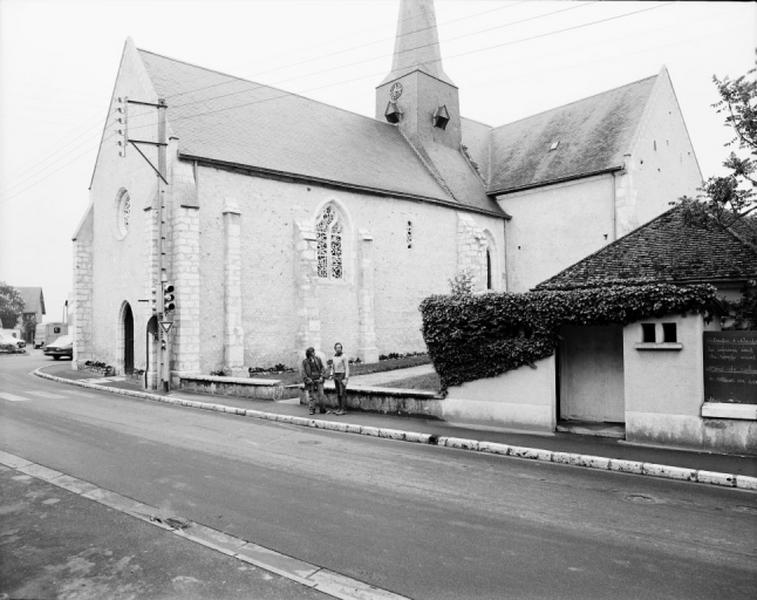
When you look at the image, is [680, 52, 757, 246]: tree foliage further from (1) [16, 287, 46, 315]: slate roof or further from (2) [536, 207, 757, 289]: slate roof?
(1) [16, 287, 46, 315]: slate roof

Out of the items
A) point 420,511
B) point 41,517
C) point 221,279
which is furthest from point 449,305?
point 221,279

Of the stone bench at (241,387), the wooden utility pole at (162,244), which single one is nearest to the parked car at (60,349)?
the wooden utility pole at (162,244)

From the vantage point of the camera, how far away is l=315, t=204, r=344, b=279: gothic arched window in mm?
22156

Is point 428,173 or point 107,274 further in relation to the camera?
point 428,173

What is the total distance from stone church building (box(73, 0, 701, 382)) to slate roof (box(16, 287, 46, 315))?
262 ft

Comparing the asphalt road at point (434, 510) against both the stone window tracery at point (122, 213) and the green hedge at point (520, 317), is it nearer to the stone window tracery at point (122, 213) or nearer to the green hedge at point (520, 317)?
the green hedge at point (520, 317)

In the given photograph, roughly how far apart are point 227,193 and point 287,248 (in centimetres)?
293

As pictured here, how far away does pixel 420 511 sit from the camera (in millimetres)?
5914

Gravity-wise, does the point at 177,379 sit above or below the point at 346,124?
below

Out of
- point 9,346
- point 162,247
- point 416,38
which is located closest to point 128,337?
point 162,247

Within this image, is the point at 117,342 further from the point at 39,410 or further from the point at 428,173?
the point at 428,173

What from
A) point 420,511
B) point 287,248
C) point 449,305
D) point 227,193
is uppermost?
point 227,193

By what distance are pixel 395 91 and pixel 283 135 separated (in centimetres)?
1012

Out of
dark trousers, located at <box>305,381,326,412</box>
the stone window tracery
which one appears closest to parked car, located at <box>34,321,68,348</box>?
the stone window tracery
